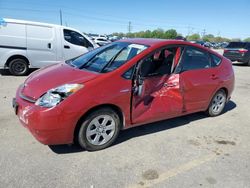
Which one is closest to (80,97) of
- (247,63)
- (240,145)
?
(240,145)

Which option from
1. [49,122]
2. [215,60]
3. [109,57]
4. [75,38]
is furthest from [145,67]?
[75,38]

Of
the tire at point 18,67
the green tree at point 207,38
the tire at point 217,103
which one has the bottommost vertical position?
the tire at point 217,103

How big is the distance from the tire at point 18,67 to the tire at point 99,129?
245 inches

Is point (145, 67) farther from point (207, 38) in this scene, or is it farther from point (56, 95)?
point (207, 38)

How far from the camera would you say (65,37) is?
9.10m

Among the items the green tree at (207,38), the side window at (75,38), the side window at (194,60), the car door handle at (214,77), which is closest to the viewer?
the side window at (194,60)

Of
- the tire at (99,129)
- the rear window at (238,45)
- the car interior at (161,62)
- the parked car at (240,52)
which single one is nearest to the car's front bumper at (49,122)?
the tire at (99,129)

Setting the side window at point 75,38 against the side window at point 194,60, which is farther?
the side window at point 75,38

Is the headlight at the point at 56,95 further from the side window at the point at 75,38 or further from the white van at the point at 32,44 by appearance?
the side window at the point at 75,38

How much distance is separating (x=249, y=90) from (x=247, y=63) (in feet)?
30.3

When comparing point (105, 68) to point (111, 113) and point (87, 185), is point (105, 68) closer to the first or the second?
point (111, 113)

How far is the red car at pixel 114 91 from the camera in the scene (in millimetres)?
3145

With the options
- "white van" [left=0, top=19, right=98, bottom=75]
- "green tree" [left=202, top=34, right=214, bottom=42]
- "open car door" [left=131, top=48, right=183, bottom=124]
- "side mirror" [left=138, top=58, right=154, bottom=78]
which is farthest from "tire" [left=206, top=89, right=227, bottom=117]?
"green tree" [left=202, top=34, right=214, bottom=42]

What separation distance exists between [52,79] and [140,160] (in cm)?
168
